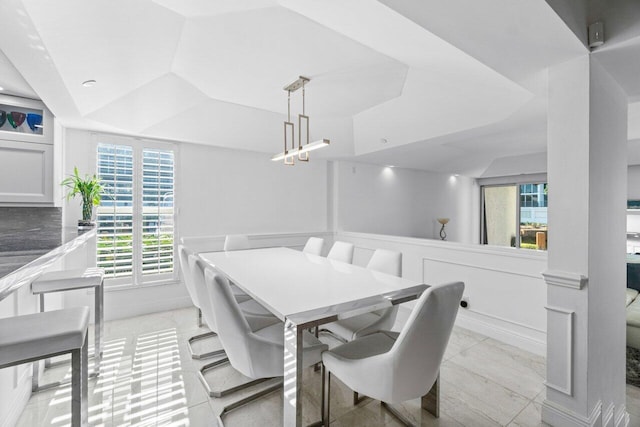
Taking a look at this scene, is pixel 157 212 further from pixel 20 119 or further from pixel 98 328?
pixel 98 328

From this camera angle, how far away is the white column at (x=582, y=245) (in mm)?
1675

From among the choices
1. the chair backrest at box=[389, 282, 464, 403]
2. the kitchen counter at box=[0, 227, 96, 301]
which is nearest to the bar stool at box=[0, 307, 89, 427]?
the kitchen counter at box=[0, 227, 96, 301]

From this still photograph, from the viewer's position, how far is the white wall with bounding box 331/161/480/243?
17.0 ft

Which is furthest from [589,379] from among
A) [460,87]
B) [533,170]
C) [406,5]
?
[533,170]

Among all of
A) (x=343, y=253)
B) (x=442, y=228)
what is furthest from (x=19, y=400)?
(x=442, y=228)

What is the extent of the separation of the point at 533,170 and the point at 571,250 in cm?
441

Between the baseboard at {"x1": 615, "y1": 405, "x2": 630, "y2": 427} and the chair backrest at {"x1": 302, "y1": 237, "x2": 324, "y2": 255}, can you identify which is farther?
the chair backrest at {"x1": 302, "y1": 237, "x2": 324, "y2": 255}

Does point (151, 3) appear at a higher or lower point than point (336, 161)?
higher

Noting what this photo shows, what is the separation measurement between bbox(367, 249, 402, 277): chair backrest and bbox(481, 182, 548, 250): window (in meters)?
4.92

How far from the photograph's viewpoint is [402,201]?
231 inches

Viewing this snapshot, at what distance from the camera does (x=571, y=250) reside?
1735 mm

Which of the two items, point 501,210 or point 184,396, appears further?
point 501,210

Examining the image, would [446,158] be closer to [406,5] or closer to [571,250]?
[571,250]

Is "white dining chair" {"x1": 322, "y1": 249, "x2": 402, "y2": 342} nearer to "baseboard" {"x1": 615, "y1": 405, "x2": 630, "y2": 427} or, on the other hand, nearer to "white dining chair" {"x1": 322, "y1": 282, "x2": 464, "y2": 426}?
"white dining chair" {"x1": 322, "y1": 282, "x2": 464, "y2": 426}
